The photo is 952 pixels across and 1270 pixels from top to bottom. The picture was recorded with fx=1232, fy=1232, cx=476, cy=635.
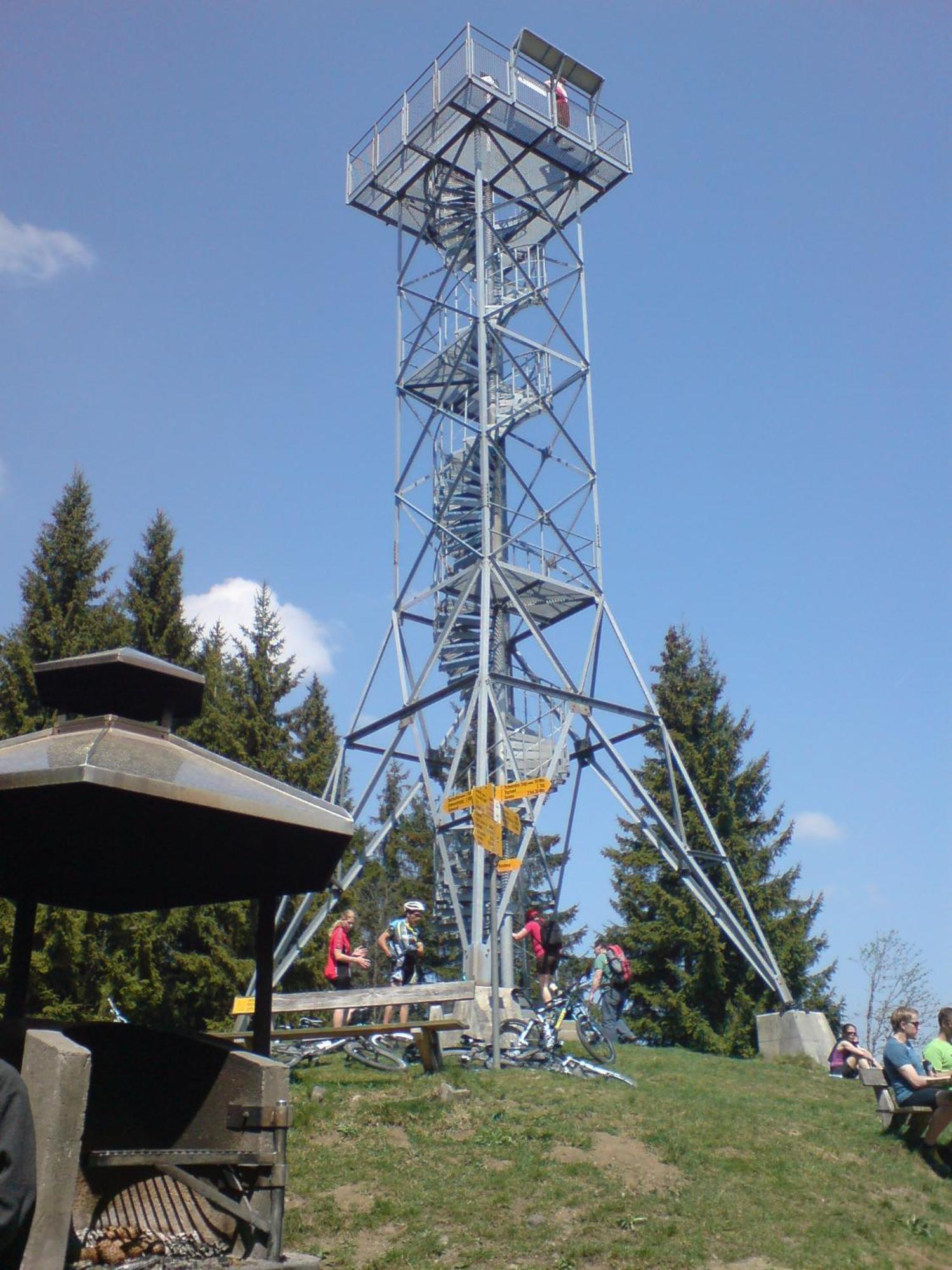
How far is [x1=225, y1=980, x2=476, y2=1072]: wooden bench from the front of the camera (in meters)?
11.2

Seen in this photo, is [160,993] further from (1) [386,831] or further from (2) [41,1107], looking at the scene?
(2) [41,1107]

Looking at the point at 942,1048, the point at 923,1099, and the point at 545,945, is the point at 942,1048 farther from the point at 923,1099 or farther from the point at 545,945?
the point at 545,945

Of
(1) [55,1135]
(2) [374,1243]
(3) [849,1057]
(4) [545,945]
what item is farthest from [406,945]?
(1) [55,1135]

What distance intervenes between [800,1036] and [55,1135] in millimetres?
14027

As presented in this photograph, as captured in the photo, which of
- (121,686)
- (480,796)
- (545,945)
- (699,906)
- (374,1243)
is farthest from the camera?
(699,906)

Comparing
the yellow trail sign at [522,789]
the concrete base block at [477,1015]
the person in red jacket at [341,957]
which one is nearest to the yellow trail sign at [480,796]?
the yellow trail sign at [522,789]

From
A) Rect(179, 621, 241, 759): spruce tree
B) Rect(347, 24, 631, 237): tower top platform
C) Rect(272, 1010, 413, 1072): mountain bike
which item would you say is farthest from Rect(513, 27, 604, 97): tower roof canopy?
Rect(272, 1010, 413, 1072): mountain bike

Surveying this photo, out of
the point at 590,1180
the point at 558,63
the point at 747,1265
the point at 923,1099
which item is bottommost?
the point at 747,1265

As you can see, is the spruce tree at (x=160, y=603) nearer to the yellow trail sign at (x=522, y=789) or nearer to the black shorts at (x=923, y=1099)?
the yellow trail sign at (x=522, y=789)

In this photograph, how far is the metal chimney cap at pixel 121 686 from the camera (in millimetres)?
6012

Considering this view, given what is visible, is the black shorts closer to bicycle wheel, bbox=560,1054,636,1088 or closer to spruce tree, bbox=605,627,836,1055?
bicycle wheel, bbox=560,1054,636,1088

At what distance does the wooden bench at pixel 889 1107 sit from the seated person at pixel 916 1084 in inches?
1.9

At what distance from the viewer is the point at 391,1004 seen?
11.3 metres

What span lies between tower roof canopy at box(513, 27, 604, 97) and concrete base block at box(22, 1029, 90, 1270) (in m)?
21.4
